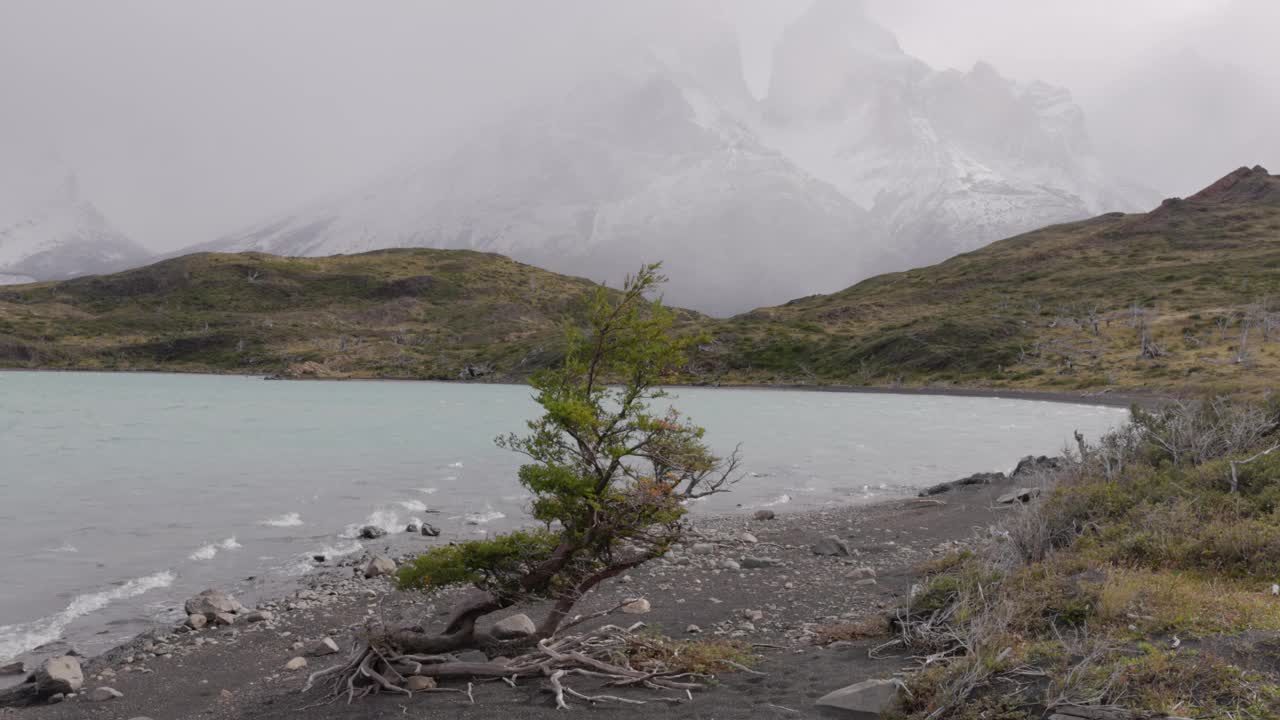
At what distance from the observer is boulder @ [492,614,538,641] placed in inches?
477

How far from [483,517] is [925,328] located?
107036 mm

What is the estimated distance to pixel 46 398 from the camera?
82.5 metres

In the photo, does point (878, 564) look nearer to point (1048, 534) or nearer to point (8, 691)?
point (1048, 534)

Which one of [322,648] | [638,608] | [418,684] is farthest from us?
[638,608]

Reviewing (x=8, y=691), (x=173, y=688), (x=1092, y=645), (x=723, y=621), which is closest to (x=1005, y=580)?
(x=1092, y=645)

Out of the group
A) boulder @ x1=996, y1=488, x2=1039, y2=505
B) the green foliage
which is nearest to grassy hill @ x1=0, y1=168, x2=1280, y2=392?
boulder @ x1=996, y1=488, x2=1039, y2=505

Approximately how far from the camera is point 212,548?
72.0 ft

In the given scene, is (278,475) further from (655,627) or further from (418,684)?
(418,684)

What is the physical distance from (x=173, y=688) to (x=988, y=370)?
348ft

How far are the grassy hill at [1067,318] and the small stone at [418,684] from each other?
68.9m

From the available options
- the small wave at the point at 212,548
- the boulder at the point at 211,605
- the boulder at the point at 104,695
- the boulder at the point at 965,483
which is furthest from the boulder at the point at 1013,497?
the small wave at the point at 212,548

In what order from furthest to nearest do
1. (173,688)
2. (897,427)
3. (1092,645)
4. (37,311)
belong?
1. (37,311)
2. (897,427)
3. (173,688)
4. (1092,645)

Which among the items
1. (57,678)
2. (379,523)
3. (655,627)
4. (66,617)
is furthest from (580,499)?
(379,523)

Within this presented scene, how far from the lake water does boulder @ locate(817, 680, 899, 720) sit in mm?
6479
